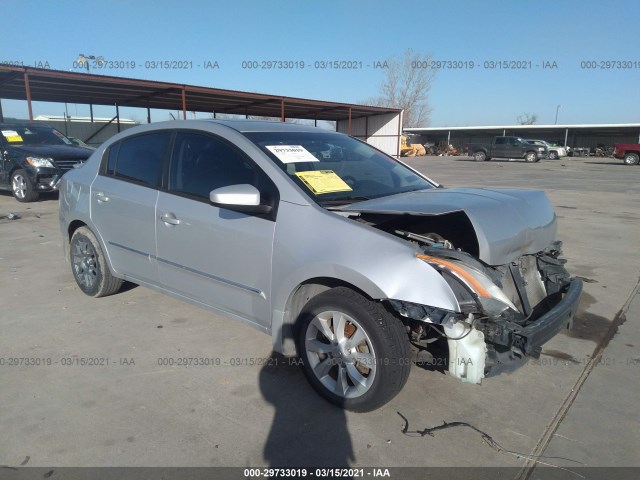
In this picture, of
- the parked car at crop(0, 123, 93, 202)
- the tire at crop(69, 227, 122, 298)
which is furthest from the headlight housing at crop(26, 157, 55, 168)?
the tire at crop(69, 227, 122, 298)

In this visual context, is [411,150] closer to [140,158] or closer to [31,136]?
[31,136]

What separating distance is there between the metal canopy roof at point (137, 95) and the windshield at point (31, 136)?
2972 millimetres

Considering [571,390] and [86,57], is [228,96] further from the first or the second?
[571,390]

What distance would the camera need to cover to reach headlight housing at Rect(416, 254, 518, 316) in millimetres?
2393

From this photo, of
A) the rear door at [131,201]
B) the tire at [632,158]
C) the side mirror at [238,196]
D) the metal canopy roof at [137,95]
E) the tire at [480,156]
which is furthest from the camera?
the tire at [480,156]

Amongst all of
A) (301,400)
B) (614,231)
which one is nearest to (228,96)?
(614,231)

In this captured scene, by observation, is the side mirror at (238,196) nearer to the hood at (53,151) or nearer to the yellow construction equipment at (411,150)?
the hood at (53,151)

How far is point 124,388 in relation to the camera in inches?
116

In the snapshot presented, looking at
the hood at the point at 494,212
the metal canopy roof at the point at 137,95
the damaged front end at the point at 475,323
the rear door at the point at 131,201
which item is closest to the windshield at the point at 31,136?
the metal canopy roof at the point at 137,95

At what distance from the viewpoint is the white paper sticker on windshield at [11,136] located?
10.6 metres

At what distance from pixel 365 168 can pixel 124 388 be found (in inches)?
92.6

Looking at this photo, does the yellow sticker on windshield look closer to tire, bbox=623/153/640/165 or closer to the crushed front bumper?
the crushed front bumper

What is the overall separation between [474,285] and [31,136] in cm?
1185

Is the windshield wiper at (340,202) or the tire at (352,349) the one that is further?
the windshield wiper at (340,202)
